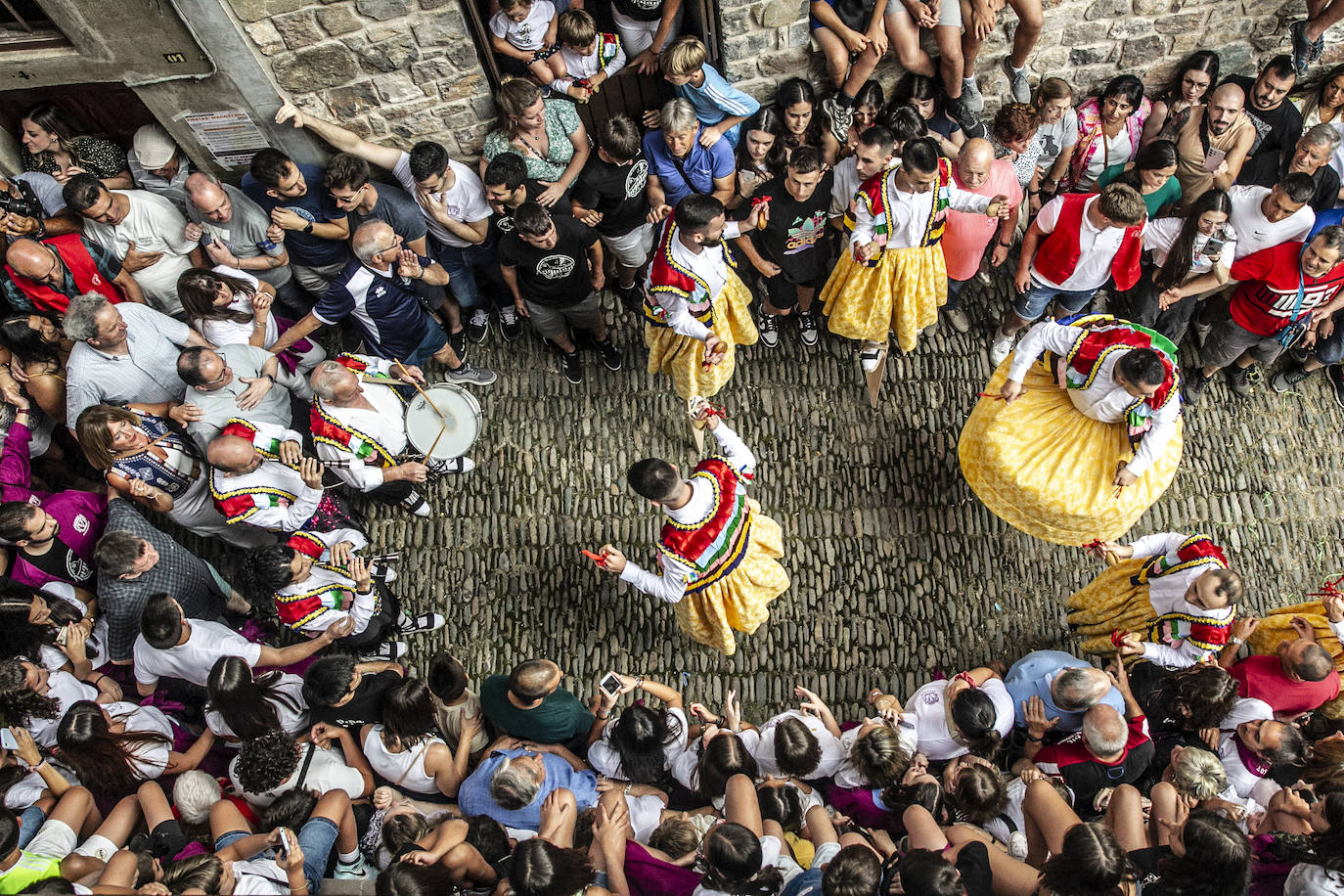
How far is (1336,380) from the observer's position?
250 inches

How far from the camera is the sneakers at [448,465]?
5570 millimetres

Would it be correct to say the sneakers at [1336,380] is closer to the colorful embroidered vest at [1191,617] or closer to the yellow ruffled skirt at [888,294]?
the colorful embroidered vest at [1191,617]

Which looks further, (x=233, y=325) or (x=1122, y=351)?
(x=233, y=325)

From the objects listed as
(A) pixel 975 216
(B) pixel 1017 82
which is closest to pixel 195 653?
(A) pixel 975 216

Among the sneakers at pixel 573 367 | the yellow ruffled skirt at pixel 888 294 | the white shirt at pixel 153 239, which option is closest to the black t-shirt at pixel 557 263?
the sneakers at pixel 573 367

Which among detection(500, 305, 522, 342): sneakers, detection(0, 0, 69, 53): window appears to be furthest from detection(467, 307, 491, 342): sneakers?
detection(0, 0, 69, 53): window

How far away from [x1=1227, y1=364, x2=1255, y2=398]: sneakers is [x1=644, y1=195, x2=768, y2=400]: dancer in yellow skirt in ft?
11.6

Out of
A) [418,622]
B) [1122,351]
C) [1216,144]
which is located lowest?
[418,622]

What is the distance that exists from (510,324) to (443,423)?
4.78 feet

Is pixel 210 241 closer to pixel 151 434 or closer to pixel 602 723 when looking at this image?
pixel 151 434

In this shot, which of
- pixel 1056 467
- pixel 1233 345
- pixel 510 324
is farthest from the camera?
pixel 510 324

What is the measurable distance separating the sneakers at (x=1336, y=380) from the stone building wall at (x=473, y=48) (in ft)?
7.53

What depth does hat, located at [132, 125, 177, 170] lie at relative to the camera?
574 centimetres

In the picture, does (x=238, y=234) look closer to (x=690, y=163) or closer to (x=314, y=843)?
(x=690, y=163)
